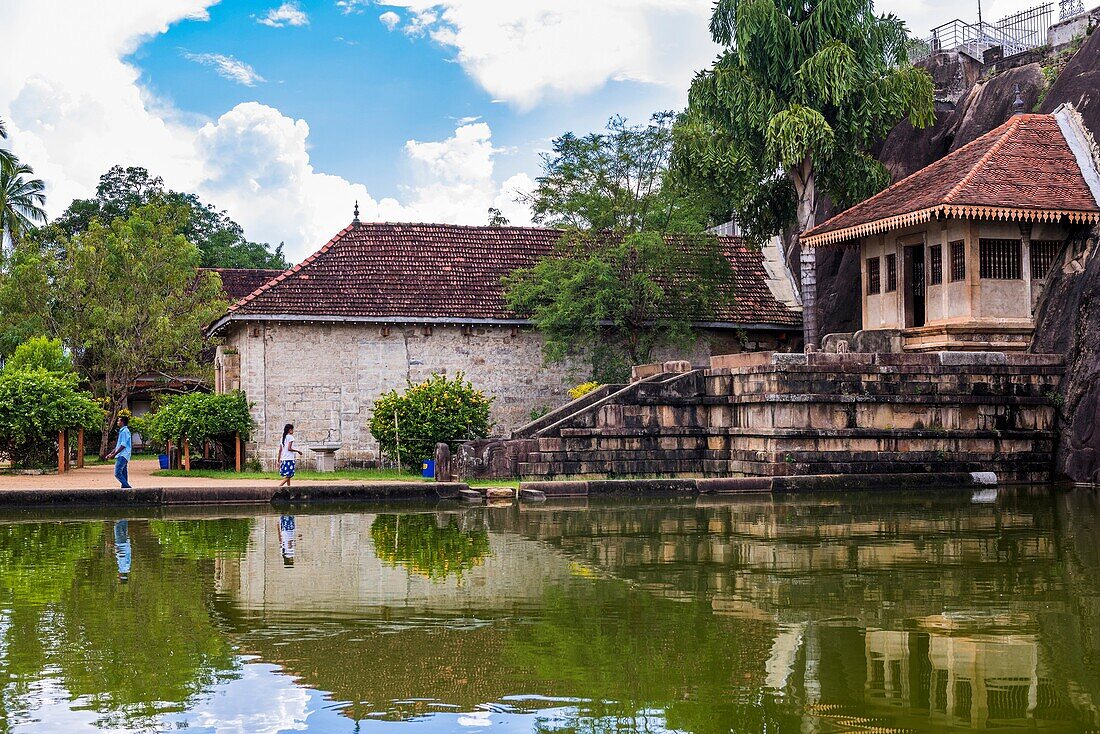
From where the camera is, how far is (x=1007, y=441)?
1842cm

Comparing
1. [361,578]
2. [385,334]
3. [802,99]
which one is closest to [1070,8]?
[802,99]

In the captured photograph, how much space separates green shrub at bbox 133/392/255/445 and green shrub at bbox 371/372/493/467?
2.97 metres

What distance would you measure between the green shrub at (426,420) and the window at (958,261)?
28.6 ft

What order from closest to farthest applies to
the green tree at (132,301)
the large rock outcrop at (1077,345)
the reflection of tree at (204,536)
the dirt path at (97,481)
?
the reflection of tree at (204,536)
the dirt path at (97,481)
the large rock outcrop at (1077,345)
the green tree at (132,301)

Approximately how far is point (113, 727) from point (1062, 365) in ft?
56.3

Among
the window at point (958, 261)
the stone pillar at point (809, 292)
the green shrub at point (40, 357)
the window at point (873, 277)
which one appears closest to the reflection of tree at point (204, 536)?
the green shrub at point (40, 357)

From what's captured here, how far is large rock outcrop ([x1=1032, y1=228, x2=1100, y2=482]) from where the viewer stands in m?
17.8

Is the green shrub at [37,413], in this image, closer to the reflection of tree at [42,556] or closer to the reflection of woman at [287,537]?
the reflection of tree at [42,556]

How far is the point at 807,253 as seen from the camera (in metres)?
24.0

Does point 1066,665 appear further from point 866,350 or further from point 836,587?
point 866,350

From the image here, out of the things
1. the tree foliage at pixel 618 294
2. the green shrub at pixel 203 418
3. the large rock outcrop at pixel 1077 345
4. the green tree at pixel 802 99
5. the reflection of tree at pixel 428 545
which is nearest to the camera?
the reflection of tree at pixel 428 545

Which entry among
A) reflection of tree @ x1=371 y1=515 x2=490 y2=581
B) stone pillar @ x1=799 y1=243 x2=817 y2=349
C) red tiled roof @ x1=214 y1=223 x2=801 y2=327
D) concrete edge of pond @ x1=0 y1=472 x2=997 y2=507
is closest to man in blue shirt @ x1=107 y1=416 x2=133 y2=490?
concrete edge of pond @ x1=0 y1=472 x2=997 y2=507

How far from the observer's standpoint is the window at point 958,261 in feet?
64.6

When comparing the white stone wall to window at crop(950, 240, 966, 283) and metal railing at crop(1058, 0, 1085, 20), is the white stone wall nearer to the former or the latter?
window at crop(950, 240, 966, 283)
